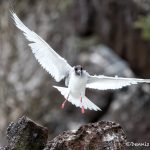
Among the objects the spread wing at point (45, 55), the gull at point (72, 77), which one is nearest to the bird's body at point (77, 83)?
the gull at point (72, 77)

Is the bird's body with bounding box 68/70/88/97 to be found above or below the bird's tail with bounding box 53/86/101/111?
above

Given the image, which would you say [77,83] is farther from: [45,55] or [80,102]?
[45,55]

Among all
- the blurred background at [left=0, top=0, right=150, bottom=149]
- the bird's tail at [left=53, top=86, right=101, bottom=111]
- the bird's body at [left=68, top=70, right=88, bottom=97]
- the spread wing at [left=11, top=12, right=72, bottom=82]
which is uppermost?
the blurred background at [left=0, top=0, right=150, bottom=149]

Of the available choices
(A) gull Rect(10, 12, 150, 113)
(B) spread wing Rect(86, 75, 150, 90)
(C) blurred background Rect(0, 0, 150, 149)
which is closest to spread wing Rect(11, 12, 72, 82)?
(A) gull Rect(10, 12, 150, 113)

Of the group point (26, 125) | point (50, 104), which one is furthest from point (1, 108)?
point (26, 125)

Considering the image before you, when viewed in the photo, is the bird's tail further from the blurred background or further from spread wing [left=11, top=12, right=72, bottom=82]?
the blurred background

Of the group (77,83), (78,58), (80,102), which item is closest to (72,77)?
(77,83)

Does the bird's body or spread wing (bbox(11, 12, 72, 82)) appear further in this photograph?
the bird's body
